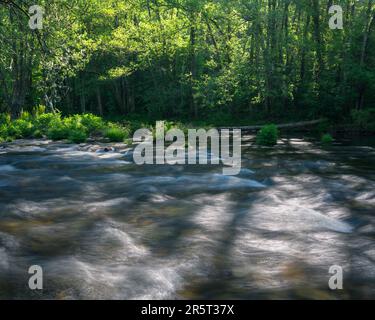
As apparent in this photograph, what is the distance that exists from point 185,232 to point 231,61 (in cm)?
2759

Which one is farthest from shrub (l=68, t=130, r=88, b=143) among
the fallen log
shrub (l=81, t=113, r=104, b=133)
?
the fallen log

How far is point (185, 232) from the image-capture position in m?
6.03

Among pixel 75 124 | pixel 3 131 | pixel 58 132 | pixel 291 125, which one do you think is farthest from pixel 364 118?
pixel 3 131

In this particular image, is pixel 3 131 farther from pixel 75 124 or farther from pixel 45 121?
pixel 45 121

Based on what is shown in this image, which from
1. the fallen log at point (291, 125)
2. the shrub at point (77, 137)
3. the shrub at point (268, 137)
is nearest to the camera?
the shrub at point (268, 137)

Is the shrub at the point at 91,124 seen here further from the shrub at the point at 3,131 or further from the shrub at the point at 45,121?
the shrub at the point at 3,131

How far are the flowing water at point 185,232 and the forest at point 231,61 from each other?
15916 mm

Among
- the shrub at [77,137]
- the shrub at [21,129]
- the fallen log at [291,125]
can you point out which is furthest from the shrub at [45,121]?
the fallen log at [291,125]

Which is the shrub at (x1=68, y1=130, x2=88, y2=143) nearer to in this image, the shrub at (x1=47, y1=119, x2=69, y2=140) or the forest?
the shrub at (x1=47, y1=119, x2=69, y2=140)

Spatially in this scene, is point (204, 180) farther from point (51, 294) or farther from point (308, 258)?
point (51, 294)

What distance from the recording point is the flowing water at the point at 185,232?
4.44 metres

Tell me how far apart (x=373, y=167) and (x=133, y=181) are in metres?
6.47

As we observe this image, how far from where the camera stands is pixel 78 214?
6.88m
